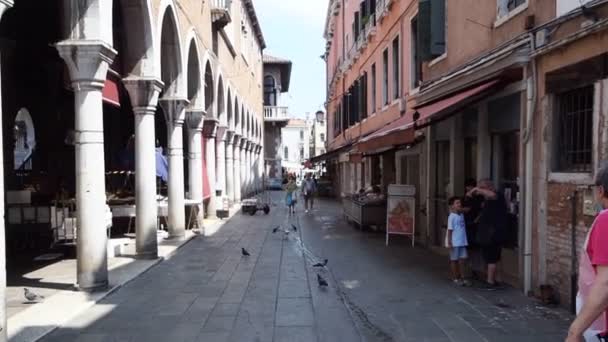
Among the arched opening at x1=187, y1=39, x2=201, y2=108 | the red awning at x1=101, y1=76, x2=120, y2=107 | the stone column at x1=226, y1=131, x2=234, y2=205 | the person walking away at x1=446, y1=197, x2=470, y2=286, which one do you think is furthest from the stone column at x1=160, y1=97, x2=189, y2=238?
the stone column at x1=226, y1=131, x2=234, y2=205

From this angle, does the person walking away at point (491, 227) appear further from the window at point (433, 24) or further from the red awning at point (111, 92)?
the red awning at point (111, 92)

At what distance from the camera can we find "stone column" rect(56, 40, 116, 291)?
24.1ft

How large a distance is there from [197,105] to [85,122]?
7869 millimetres

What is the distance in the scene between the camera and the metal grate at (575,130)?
629cm

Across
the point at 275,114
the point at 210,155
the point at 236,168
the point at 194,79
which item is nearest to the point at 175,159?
the point at 194,79

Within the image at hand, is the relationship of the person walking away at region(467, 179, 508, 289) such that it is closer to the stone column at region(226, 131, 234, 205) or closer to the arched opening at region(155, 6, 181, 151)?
the arched opening at region(155, 6, 181, 151)


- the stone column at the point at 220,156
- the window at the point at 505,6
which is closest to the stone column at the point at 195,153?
the stone column at the point at 220,156

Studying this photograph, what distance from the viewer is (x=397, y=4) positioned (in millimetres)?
14930

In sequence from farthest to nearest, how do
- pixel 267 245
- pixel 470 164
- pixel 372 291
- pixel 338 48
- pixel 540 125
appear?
pixel 338 48
pixel 267 245
pixel 470 164
pixel 372 291
pixel 540 125

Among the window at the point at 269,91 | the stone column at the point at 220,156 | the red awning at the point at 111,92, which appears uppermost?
the window at the point at 269,91

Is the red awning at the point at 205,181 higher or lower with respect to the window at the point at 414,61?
lower

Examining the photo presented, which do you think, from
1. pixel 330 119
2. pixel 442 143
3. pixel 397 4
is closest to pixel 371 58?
pixel 397 4

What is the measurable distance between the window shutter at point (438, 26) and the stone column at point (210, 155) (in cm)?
879

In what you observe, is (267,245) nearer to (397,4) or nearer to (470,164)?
(470,164)
